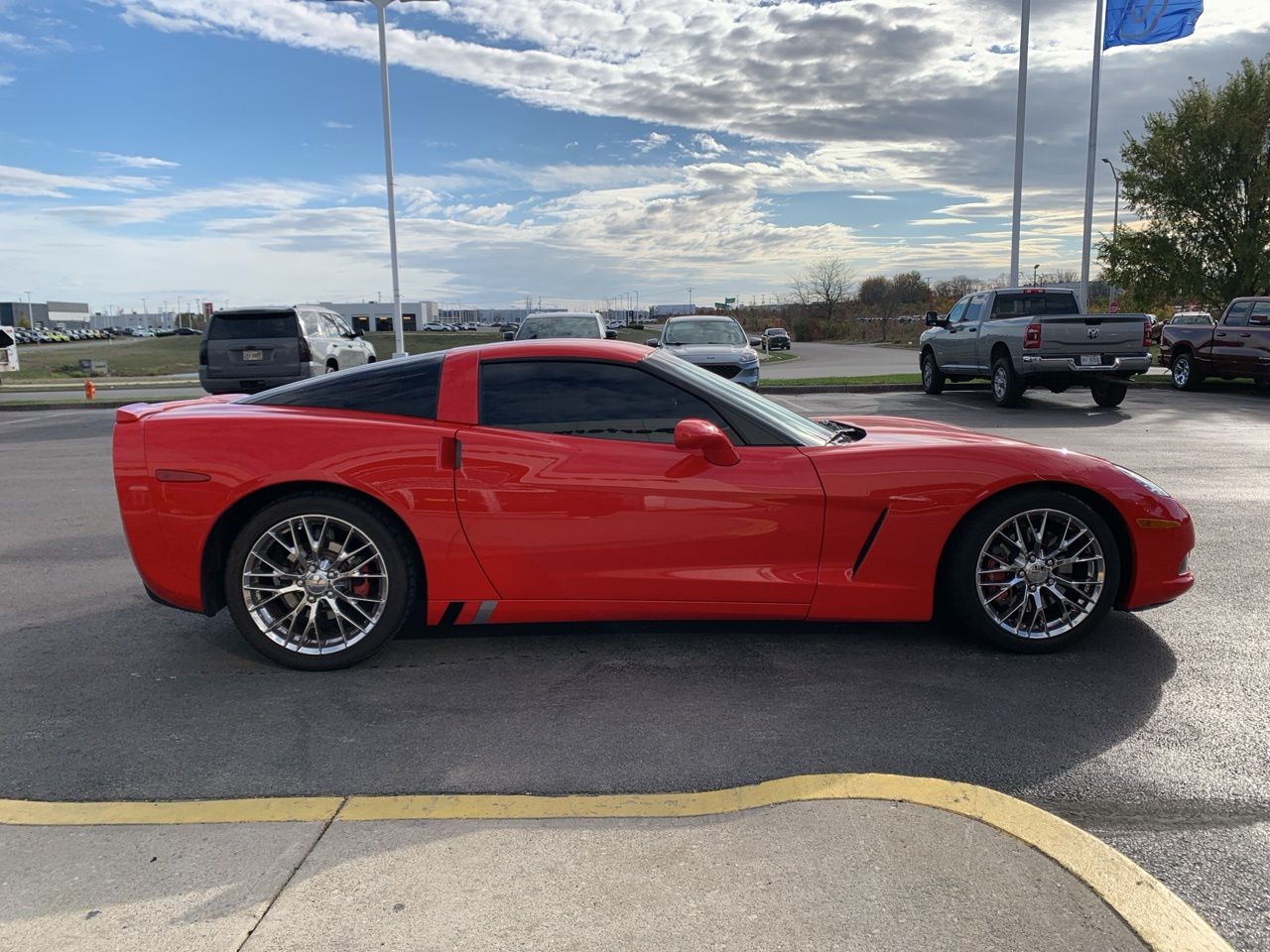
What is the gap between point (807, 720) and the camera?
3.38m

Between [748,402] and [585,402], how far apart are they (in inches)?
29.6

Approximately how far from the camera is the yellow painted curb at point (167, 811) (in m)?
2.77

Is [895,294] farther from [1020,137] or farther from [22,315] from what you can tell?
[22,315]

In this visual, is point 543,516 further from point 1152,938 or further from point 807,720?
point 1152,938

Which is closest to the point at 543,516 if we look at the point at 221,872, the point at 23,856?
the point at 221,872

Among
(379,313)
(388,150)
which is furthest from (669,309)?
(388,150)

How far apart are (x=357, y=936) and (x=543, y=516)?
192cm

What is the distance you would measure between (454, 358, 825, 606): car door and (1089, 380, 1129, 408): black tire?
12.9 m

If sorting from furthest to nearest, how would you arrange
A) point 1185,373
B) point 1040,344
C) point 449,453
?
point 1185,373, point 1040,344, point 449,453

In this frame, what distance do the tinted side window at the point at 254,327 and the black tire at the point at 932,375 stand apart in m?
11.7

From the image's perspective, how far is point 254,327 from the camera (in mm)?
15070

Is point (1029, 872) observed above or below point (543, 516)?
below

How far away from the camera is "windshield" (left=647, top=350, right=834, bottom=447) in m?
4.10

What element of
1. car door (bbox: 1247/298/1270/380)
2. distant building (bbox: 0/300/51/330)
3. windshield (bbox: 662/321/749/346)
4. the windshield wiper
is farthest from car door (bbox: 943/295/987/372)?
distant building (bbox: 0/300/51/330)
